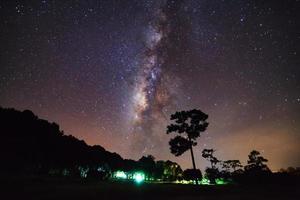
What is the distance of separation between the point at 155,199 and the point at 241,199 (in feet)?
21.5

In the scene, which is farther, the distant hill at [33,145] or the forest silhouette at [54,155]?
the distant hill at [33,145]

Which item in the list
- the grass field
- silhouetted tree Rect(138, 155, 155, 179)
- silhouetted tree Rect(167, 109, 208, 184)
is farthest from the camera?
silhouetted tree Rect(138, 155, 155, 179)

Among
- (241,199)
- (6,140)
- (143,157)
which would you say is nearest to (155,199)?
(241,199)

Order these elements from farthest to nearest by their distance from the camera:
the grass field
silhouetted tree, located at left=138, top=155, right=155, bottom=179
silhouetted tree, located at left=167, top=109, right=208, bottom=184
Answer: silhouetted tree, located at left=138, top=155, right=155, bottom=179 → silhouetted tree, located at left=167, top=109, right=208, bottom=184 → the grass field

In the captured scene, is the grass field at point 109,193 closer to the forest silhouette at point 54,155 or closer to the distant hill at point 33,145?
the forest silhouette at point 54,155

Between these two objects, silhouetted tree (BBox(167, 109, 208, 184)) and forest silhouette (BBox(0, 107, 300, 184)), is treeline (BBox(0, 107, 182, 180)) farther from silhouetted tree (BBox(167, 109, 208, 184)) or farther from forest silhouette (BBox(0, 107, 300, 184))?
silhouetted tree (BBox(167, 109, 208, 184))

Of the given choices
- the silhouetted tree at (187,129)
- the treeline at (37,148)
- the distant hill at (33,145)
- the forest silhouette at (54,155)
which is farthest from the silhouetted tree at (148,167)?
the silhouetted tree at (187,129)

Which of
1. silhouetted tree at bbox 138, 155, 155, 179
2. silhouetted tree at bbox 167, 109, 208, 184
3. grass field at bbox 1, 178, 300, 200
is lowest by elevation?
grass field at bbox 1, 178, 300, 200

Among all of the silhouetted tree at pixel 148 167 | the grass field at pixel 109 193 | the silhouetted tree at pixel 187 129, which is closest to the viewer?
the grass field at pixel 109 193

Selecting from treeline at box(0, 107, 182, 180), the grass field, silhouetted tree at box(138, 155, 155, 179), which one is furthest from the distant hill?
silhouetted tree at box(138, 155, 155, 179)

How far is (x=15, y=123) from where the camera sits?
180 feet

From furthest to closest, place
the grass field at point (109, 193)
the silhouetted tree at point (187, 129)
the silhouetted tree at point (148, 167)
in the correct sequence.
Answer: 1. the silhouetted tree at point (148, 167)
2. the silhouetted tree at point (187, 129)
3. the grass field at point (109, 193)

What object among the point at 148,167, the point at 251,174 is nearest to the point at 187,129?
the point at 251,174

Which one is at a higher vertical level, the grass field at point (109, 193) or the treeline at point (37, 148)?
the treeline at point (37, 148)
